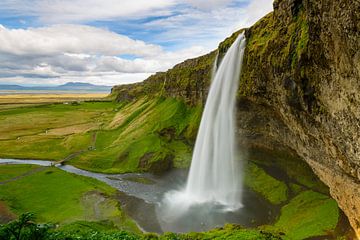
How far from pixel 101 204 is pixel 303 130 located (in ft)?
80.8

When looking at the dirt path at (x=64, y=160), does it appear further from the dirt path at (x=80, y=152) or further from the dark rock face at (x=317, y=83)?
the dark rock face at (x=317, y=83)

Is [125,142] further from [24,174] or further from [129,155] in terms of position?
[24,174]

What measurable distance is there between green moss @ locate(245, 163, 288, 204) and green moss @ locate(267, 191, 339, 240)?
7.40 feet

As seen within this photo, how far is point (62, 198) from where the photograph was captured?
42.8 meters

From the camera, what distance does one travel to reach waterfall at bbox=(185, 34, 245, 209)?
44406 millimetres

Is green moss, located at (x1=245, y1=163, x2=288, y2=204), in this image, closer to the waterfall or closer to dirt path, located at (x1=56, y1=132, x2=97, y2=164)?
the waterfall

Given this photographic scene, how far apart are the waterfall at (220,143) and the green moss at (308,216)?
7630mm

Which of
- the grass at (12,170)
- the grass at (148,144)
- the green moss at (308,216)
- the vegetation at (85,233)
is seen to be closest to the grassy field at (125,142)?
the grass at (148,144)

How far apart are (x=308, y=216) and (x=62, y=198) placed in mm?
28904

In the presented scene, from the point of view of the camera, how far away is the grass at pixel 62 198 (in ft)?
120

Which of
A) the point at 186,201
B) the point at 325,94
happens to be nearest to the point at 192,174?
the point at 186,201

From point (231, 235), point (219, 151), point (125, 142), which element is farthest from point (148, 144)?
point (231, 235)

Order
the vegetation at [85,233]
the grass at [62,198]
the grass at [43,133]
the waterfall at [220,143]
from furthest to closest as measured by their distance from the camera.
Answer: the grass at [43,133]
the waterfall at [220,143]
the grass at [62,198]
the vegetation at [85,233]

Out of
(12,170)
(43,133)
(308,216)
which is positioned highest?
(43,133)
